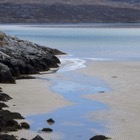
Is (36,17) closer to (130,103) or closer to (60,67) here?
(60,67)

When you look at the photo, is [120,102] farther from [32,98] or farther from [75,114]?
[32,98]

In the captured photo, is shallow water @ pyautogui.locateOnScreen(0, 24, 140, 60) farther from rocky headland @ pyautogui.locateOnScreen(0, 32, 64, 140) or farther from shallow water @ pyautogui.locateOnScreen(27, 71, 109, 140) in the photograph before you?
shallow water @ pyautogui.locateOnScreen(27, 71, 109, 140)

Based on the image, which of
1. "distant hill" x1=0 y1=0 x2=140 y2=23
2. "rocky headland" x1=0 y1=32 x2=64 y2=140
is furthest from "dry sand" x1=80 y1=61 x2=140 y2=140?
"distant hill" x1=0 y1=0 x2=140 y2=23

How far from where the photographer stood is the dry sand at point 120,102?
53.4 ft

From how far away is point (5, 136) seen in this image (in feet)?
47.1

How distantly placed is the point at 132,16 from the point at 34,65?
540 ft

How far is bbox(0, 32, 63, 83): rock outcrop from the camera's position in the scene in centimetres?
2822

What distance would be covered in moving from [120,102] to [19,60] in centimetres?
1242

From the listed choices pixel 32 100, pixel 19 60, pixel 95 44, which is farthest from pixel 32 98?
pixel 95 44

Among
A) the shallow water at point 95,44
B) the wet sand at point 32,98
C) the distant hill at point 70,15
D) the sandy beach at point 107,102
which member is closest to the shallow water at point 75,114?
the sandy beach at point 107,102

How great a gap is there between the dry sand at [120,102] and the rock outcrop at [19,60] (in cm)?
320

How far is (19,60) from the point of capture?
3244cm

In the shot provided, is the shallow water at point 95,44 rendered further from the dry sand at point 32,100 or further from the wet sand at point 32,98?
the dry sand at point 32,100

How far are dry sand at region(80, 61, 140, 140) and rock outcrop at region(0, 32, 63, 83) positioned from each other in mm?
3204
